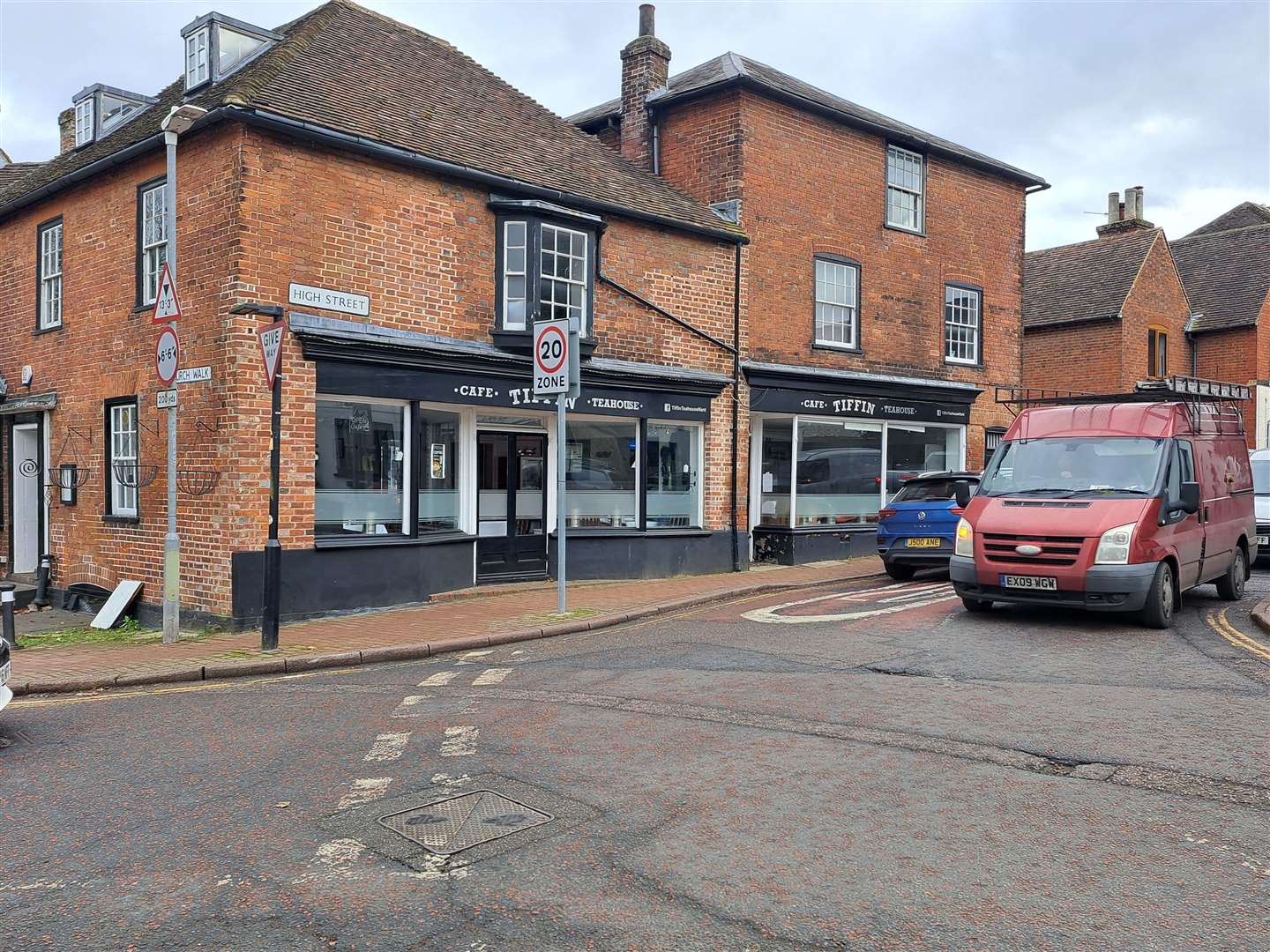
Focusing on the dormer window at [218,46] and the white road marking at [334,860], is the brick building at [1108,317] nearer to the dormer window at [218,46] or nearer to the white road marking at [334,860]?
the dormer window at [218,46]

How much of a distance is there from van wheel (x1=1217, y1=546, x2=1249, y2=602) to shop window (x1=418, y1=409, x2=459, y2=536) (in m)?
9.77

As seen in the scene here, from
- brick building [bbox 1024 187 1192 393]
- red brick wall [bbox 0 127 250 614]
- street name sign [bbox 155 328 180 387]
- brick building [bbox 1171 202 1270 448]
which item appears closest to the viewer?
street name sign [bbox 155 328 180 387]

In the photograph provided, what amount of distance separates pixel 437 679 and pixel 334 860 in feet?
13.5

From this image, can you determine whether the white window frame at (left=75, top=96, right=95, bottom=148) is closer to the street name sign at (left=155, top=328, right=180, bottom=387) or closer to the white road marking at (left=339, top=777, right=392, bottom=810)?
the street name sign at (left=155, top=328, right=180, bottom=387)

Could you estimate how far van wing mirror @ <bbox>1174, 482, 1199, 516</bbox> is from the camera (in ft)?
35.4

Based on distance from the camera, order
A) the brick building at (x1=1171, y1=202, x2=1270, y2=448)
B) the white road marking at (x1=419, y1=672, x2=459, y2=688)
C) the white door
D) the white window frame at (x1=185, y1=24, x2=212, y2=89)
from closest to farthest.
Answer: the white road marking at (x1=419, y1=672, x2=459, y2=688)
the white window frame at (x1=185, y1=24, x2=212, y2=89)
the white door
the brick building at (x1=1171, y1=202, x2=1270, y2=448)

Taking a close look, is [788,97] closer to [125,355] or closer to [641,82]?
[641,82]

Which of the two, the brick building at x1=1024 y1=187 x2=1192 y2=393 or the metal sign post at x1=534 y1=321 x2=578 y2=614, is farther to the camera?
the brick building at x1=1024 y1=187 x2=1192 y2=393

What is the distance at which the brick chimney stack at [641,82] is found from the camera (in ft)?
61.7

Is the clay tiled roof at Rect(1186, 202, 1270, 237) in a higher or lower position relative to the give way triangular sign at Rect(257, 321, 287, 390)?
higher

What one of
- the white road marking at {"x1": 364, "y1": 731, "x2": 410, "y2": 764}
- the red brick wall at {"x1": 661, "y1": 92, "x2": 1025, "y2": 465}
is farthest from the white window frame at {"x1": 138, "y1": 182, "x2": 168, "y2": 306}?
the white road marking at {"x1": 364, "y1": 731, "x2": 410, "y2": 764}

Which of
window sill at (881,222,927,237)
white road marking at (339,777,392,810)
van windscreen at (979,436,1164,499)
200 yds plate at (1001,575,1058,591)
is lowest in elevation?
white road marking at (339,777,392,810)

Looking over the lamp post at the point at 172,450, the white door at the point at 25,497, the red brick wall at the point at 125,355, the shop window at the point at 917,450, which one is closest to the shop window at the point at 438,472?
the red brick wall at the point at 125,355

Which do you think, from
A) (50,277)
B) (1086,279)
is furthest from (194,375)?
(1086,279)
